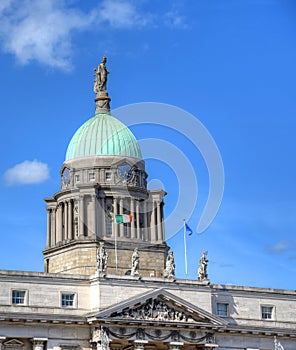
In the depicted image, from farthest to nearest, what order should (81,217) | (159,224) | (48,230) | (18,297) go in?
(48,230) < (159,224) < (81,217) < (18,297)

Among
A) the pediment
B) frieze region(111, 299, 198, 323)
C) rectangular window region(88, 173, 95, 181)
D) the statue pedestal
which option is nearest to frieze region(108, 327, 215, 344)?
the pediment

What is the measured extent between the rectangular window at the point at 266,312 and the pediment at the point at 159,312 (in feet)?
26.5

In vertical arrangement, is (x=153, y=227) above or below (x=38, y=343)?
above

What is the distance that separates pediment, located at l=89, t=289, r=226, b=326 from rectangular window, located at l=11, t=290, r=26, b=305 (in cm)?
643

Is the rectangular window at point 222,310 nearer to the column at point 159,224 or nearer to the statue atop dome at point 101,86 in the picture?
the column at point 159,224

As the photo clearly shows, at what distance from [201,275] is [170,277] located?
162 inches

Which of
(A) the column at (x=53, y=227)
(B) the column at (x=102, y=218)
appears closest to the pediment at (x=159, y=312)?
(B) the column at (x=102, y=218)

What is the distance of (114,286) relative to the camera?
103 m

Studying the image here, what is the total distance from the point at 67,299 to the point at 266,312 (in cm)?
2277

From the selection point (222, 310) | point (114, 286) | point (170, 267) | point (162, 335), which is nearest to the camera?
point (162, 335)

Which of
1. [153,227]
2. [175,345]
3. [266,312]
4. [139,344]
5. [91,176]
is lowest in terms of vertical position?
[139,344]

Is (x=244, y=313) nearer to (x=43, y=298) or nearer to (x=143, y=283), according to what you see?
(x=143, y=283)

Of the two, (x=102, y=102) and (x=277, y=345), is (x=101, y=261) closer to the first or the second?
(x=277, y=345)

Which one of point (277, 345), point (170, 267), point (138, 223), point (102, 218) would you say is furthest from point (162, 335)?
point (138, 223)
